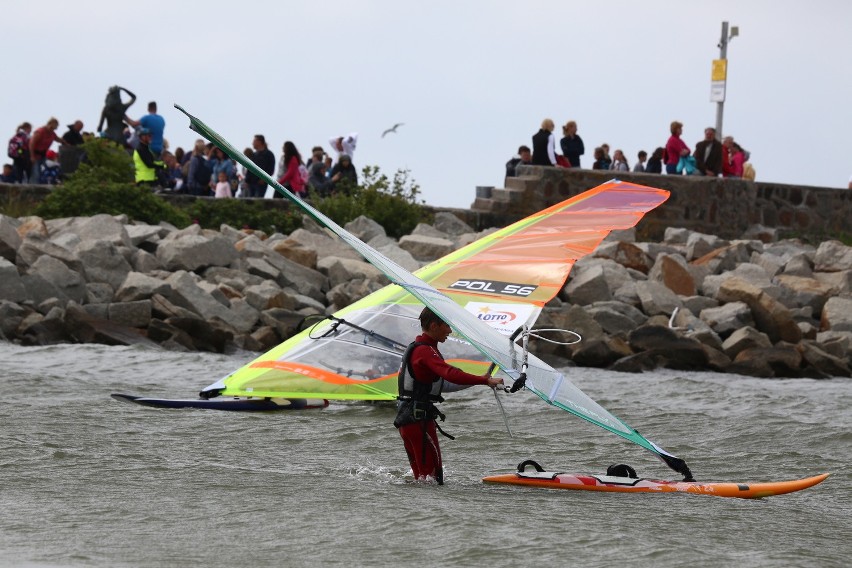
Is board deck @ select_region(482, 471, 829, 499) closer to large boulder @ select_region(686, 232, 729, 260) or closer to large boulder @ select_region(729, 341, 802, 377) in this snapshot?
large boulder @ select_region(729, 341, 802, 377)

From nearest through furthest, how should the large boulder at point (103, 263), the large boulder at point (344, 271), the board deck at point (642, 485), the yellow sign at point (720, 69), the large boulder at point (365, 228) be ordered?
the board deck at point (642, 485) < the large boulder at point (103, 263) < the large boulder at point (344, 271) < the large boulder at point (365, 228) < the yellow sign at point (720, 69)

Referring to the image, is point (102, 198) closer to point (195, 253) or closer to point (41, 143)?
point (41, 143)

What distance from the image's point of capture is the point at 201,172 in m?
24.9

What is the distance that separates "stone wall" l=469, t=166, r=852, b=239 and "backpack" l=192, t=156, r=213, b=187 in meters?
4.64

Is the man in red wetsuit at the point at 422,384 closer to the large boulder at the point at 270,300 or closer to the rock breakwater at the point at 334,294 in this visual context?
the rock breakwater at the point at 334,294

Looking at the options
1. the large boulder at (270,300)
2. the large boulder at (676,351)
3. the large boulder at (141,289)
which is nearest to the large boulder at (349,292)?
the large boulder at (270,300)

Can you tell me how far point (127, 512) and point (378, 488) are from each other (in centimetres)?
178

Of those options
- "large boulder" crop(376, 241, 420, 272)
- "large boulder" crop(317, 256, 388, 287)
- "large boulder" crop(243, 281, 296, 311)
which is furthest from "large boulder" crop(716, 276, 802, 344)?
"large boulder" crop(243, 281, 296, 311)

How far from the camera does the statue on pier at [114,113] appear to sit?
80.3 ft

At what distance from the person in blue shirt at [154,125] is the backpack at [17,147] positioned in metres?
1.96

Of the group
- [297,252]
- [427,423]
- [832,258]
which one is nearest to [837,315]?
[832,258]

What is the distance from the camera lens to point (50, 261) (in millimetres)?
18734

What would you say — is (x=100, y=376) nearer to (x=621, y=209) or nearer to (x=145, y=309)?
(x=145, y=309)

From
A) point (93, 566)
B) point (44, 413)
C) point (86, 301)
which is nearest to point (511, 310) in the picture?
point (44, 413)
